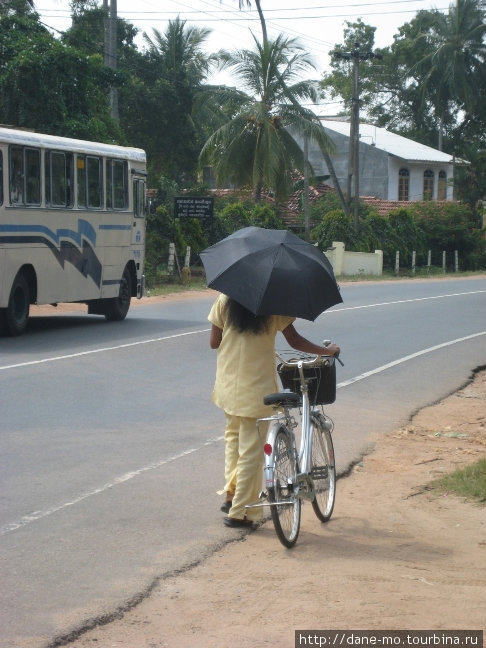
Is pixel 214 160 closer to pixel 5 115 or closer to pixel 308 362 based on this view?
pixel 5 115

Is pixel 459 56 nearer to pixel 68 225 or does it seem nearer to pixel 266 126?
pixel 266 126

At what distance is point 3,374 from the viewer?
13586 millimetres

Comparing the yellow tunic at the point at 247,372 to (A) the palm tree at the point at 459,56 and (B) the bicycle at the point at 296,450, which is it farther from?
(A) the palm tree at the point at 459,56

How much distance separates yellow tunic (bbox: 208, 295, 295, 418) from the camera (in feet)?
22.7

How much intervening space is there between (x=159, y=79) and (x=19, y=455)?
147 ft

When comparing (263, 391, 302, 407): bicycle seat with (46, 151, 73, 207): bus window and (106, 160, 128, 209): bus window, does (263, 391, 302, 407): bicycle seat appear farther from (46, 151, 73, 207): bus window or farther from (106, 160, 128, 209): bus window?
(106, 160, 128, 209): bus window

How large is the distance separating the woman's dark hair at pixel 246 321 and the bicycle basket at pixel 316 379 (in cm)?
29

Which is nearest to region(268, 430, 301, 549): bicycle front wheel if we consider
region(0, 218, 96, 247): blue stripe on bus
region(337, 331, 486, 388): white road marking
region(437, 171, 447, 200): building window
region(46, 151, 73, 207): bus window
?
region(337, 331, 486, 388): white road marking

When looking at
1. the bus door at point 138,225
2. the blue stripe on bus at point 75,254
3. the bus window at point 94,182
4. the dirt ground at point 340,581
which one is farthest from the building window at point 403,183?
the dirt ground at point 340,581

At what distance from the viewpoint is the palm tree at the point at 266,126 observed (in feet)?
141

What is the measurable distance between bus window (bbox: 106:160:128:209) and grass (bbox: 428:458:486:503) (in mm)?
12993

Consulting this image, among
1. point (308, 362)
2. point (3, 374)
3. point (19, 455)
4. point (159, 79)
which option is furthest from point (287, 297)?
point (159, 79)

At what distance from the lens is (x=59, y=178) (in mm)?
18984

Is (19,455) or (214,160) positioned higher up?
(214,160)
